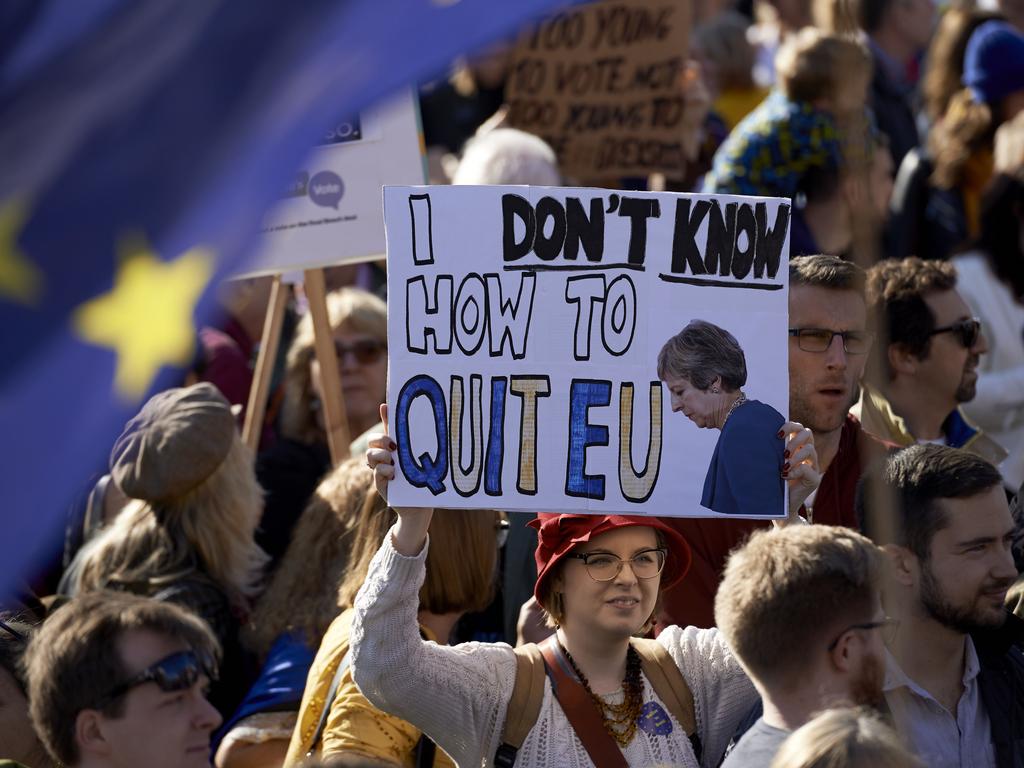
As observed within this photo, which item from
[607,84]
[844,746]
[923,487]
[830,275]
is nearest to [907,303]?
[830,275]

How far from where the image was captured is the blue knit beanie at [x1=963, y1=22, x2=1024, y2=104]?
7316mm

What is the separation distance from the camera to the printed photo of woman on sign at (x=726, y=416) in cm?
364

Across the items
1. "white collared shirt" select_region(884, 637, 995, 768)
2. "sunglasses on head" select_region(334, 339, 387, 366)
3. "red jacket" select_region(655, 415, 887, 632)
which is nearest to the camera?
"white collared shirt" select_region(884, 637, 995, 768)

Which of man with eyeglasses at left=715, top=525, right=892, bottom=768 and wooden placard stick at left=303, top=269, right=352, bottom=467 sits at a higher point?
wooden placard stick at left=303, top=269, right=352, bottom=467

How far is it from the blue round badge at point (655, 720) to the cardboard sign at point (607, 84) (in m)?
3.71

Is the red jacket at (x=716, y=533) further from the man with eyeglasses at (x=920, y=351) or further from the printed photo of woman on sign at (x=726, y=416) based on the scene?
the man with eyeglasses at (x=920, y=351)

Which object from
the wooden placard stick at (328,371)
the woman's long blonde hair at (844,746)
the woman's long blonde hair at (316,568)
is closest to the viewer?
the woman's long blonde hair at (844,746)

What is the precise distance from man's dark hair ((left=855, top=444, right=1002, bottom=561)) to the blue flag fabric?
2.18 metres

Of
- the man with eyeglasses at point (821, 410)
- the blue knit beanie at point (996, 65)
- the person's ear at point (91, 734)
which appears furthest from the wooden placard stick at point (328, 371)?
the blue knit beanie at point (996, 65)

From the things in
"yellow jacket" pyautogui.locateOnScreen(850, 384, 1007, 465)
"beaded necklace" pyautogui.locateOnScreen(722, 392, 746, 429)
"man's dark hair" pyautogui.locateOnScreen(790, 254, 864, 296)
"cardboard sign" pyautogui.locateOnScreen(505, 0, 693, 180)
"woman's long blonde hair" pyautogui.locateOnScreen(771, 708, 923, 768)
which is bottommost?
"woman's long blonde hair" pyautogui.locateOnScreen(771, 708, 923, 768)

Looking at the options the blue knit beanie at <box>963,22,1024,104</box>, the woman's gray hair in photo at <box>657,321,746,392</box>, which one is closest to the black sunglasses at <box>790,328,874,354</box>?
the woman's gray hair in photo at <box>657,321,746,392</box>

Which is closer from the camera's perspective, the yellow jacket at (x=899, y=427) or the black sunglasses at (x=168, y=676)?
the black sunglasses at (x=168, y=676)

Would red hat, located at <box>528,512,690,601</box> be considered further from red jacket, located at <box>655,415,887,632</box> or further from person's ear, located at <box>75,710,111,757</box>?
person's ear, located at <box>75,710,111,757</box>

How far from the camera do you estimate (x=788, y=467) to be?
12.0 feet
